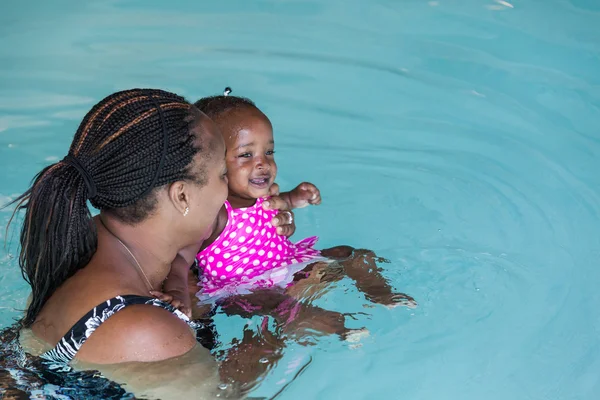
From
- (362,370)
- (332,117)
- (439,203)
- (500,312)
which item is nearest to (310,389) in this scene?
(362,370)

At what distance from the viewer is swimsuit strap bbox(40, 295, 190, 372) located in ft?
7.02

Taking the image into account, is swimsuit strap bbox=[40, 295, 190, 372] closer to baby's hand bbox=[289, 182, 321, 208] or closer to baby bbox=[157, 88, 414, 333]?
baby bbox=[157, 88, 414, 333]

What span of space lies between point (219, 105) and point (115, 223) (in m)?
1.01

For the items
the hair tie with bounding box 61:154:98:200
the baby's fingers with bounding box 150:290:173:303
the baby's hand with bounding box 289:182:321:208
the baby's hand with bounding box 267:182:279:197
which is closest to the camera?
the hair tie with bounding box 61:154:98:200

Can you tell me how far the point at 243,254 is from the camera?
3.29m

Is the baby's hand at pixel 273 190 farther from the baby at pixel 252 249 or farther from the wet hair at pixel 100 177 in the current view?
the wet hair at pixel 100 177

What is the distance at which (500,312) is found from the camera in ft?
11.0

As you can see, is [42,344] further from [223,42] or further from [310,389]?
[223,42]

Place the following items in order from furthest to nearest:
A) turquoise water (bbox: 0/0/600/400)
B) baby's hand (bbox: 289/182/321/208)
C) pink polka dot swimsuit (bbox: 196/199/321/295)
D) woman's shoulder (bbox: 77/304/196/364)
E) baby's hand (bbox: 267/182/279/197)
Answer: baby's hand (bbox: 289/182/321/208) → baby's hand (bbox: 267/182/279/197) → pink polka dot swimsuit (bbox: 196/199/321/295) → turquoise water (bbox: 0/0/600/400) → woman's shoulder (bbox: 77/304/196/364)

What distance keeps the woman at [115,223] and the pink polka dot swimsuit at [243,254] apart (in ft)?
2.73

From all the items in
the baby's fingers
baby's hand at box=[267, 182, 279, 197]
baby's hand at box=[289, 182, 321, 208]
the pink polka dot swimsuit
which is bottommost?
the pink polka dot swimsuit

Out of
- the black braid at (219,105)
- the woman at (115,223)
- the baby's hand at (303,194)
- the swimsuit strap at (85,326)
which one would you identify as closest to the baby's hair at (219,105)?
the black braid at (219,105)

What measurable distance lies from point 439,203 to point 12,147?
7.93 ft

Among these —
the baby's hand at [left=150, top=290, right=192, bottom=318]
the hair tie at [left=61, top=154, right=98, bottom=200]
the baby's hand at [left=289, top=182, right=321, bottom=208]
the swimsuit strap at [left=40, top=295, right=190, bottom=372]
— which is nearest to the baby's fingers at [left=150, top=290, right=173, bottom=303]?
the baby's hand at [left=150, top=290, right=192, bottom=318]
